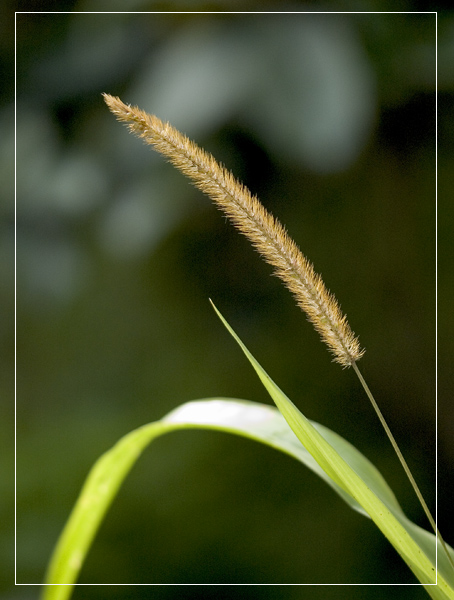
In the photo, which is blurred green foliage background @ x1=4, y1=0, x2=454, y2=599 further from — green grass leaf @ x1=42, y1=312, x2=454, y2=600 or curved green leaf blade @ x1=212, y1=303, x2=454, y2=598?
curved green leaf blade @ x1=212, y1=303, x2=454, y2=598

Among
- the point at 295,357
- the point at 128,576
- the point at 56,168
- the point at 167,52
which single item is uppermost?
the point at 167,52

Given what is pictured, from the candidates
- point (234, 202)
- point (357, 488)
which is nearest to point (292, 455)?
point (357, 488)

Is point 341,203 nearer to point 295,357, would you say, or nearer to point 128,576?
point 295,357

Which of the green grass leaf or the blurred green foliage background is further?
the blurred green foliage background

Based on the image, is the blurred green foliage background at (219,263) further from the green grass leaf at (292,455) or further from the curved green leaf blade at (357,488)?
the curved green leaf blade at (357,488)

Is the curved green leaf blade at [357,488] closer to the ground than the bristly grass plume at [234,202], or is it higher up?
closer to the ground

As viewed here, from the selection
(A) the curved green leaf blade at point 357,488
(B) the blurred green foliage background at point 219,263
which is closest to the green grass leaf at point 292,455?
(A) the curved green leaf blade at point 357,488

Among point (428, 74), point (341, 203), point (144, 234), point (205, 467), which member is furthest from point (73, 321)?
point (428, 74)

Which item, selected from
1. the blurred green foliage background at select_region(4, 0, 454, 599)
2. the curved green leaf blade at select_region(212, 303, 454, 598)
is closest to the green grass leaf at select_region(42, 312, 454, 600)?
the curved green leaf blade at select_region(212, 303, 454, 598)
